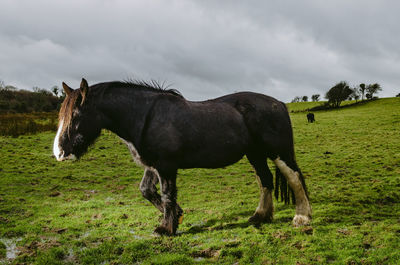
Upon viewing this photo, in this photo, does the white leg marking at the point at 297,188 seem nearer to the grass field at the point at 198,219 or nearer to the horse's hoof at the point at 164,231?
the grass field at the point at 198,219

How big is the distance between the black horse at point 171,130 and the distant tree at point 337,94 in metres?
54.2

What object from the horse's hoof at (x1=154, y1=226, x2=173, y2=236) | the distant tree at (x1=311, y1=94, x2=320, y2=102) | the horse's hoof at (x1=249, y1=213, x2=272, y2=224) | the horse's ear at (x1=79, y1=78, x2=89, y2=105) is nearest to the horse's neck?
the horse's ear at (x1=79, y1=78, x2=89, y2=105)

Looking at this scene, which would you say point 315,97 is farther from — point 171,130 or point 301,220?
point 171,130

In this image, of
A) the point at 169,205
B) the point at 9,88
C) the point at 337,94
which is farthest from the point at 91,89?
the point at 9,88

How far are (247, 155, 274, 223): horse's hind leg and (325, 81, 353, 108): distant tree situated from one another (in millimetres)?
53939

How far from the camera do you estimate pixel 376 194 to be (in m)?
6.74

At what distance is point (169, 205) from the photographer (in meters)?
4.64

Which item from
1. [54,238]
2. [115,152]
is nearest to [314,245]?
[54,238]

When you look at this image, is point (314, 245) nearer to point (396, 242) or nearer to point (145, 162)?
point (396, 242)

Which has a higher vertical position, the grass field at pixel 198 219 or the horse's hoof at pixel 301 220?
the horse's hoof at pixel 301 220

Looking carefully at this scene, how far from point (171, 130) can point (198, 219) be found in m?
2.18

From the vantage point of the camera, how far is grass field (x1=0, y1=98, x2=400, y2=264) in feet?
12.8

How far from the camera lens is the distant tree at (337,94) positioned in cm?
5397

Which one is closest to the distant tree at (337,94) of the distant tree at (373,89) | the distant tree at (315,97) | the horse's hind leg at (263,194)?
the distant tree at (373,89)
